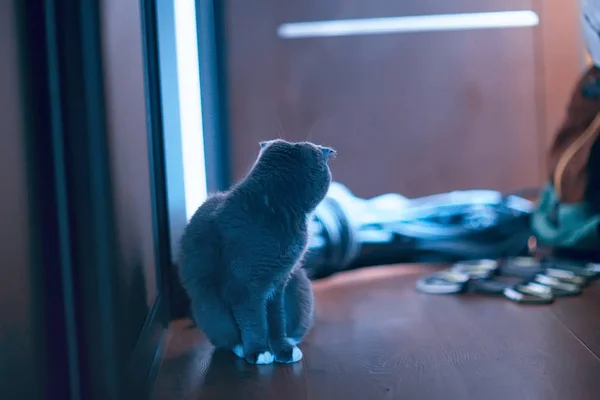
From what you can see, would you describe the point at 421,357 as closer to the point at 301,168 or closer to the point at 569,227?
the point at 301,168

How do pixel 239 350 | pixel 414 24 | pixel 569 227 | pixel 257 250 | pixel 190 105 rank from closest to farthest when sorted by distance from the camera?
1. pixel 257 250
2. pixel 239 350
3. pixel 190 105
4. pixel 569 227
5. pixel 414 24

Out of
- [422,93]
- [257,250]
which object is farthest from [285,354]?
[422,93]

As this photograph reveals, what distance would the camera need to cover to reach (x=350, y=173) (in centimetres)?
252

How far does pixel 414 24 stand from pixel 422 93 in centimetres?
27

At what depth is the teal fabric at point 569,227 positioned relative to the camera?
1.92 meters

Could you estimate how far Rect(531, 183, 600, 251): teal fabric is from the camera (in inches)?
75.8

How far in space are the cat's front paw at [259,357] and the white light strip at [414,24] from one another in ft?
5.27

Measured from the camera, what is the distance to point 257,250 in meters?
1.10

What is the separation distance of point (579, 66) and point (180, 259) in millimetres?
1957

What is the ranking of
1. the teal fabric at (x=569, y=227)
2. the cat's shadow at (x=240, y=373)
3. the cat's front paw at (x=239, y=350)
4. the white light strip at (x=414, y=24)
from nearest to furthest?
1. the cat's shadow at (x=240, y=373)
2. the cat's front paw at (x=239, y=350)
3. the teal fabric at (x=569, y=227)
4. the white light strip at (x=414, y=24)

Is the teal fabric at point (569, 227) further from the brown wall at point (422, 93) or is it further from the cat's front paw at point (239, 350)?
the cat's front paw at point (239, 350)

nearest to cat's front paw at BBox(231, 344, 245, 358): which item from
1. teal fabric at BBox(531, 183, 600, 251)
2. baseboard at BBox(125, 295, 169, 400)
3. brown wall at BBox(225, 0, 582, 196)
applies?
baseboard at BBox(125, 295, 169, 400)

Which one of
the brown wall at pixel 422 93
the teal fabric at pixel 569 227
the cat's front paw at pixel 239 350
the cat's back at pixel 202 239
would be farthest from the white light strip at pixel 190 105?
the teal fabric at pixel 569 227

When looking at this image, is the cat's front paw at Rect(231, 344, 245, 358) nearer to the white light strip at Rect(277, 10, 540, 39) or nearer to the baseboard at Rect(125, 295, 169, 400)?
the baseboard at Rect(125, 295, 169, 400)
